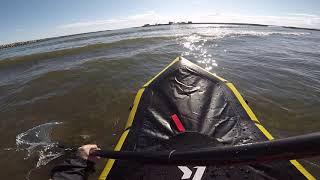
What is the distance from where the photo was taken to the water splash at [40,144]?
18.0 ft

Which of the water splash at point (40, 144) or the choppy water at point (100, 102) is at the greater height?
the choppy water at point (100, 102)

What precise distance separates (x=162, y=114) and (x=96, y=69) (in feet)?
29.2

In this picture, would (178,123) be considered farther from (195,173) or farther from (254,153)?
(254,153)

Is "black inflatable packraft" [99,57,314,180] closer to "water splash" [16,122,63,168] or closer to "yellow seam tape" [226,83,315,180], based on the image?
"yellow seam tape" [226,83,315,180]

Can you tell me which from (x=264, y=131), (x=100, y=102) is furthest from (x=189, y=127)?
(x=100, y=102)

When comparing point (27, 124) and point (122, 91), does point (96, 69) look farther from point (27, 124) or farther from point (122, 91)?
point (27, 124)

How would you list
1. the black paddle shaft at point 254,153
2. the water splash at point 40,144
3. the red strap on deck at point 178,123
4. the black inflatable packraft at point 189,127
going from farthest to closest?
the water splash at point 40,144 → the red strap on deck at point 178,123 → the black inflatable packraft at point 189,127 → the black paddle shaft at point 254,153

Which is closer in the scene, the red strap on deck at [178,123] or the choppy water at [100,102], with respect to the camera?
the red strap on deck at [178,123]

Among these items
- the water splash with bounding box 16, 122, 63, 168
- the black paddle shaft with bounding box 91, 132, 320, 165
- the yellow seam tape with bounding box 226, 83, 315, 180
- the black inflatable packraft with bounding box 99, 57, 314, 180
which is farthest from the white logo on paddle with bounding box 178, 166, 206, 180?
the water splash with bounding box 16, 122, 63, 168

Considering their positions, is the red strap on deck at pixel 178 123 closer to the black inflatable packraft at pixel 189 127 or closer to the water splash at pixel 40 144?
the black inflatable packraft at pixel 189 127

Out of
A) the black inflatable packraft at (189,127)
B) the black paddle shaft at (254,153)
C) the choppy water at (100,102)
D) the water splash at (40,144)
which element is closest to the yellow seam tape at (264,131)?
the black inflatable packraft at (189,127)

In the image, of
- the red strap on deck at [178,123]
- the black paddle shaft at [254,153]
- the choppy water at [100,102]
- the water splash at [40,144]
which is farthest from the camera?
the choppy water at [100,102]

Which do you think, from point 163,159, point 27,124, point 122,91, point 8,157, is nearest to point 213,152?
point 163,159

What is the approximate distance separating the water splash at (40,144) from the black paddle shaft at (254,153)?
4.91m
